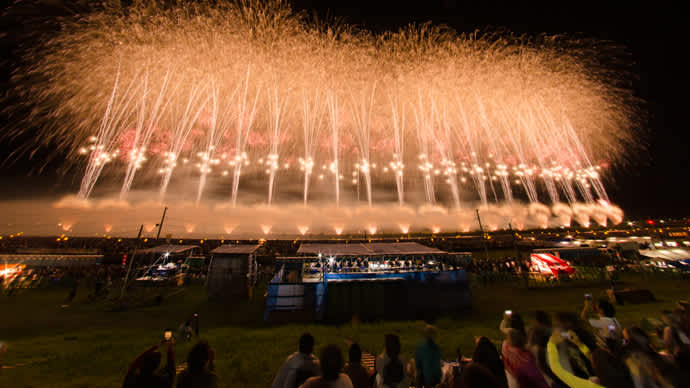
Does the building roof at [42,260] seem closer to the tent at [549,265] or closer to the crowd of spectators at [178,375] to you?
the crowd of spectators at [178,375]

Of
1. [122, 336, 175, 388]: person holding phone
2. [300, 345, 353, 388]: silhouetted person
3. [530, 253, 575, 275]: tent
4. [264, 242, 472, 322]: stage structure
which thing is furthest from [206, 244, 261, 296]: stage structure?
[530, 253, 575, 275]: tent

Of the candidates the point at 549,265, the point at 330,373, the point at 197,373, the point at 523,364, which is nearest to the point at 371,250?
the point at 523,364

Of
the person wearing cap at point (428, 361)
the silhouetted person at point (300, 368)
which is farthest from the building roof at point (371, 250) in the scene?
the silhouetted person at point (300, 368)

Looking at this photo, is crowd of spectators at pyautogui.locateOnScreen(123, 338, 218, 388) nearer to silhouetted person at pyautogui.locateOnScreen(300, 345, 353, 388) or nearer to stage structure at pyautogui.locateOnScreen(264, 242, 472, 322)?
silhouetted person at pyautogui.locateOnScreen(300, 345, 353, 388)

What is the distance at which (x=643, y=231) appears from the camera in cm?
6838

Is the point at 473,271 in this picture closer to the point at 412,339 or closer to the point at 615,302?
the point at 615,302

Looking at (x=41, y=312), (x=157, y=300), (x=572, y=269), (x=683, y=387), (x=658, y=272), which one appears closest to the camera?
(x=683, y=387)

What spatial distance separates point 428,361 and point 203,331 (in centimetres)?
1277

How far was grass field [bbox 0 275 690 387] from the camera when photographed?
7922 millimetres

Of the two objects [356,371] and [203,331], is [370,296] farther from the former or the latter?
[356,371]

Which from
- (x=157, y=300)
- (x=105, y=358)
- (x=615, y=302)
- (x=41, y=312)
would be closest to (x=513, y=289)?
(x=615, y=302)

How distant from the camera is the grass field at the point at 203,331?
792 centimetres

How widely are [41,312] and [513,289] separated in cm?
3639

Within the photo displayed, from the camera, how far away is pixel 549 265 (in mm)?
23906
